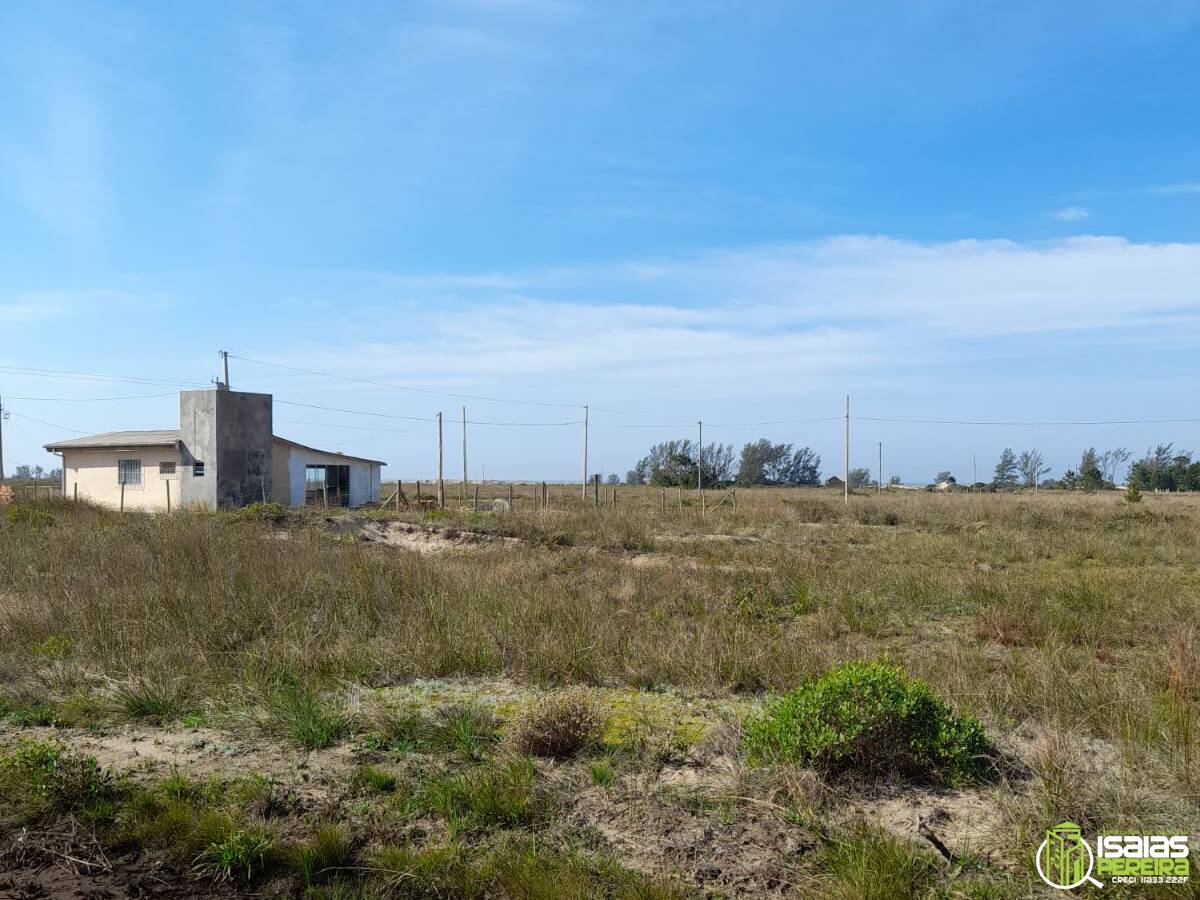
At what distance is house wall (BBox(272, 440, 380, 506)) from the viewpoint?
3528 cm

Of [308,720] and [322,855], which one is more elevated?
[308,720]

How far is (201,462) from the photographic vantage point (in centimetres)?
3203

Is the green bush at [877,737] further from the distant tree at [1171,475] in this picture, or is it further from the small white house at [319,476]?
the distant tree at [1171,475]

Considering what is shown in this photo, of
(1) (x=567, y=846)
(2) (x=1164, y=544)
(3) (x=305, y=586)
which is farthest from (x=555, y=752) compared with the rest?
(2) (x=1164, y=544)

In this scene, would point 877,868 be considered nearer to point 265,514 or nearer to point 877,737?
point 877,737

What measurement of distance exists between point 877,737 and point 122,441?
3776 centimetres

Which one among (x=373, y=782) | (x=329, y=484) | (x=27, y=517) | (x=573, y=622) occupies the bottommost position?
(x=373, y=782)

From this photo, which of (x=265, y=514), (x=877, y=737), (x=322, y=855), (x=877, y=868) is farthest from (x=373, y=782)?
(x=265, y=514)

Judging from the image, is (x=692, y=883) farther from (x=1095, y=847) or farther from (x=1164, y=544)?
(x=1164, y=544)

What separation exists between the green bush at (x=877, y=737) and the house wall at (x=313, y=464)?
33313mm

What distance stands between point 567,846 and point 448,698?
95.1 inches

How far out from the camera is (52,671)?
6992mm
